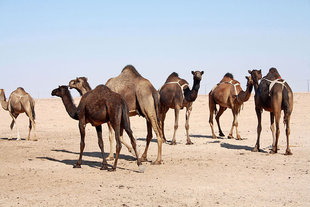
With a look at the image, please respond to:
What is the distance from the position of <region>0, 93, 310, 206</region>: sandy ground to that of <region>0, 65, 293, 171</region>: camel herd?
76 cm

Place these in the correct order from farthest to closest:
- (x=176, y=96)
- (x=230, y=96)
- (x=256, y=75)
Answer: (x=230, y=96) → (x=176, y=96) → (x=256, y=75)

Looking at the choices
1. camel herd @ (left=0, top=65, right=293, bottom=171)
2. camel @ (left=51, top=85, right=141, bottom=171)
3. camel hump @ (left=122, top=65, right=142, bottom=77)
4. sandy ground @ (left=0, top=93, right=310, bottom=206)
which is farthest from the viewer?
camel hump @ (left=122, top=65, right=142, bottom=77)

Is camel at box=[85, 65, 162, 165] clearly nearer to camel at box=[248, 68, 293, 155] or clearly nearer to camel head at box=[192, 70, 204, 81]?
camel head at box=[192, 70, 204, 81]

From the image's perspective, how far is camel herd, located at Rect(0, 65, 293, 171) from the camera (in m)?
10.6

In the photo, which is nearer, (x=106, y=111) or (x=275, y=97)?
(x=106, y=111)

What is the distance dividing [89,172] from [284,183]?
4.50 meters

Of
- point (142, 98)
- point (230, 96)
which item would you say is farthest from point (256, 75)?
point (142, 98)

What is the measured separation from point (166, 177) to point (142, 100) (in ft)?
8.73

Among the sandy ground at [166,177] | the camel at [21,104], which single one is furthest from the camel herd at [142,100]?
the sandy ground at [166,177]

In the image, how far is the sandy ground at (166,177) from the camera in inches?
308

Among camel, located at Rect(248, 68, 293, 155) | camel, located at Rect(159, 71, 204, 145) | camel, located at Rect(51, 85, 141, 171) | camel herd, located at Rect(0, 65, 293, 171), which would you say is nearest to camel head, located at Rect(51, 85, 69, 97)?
camel herd, located at Rect(0, 65, 293, 171)

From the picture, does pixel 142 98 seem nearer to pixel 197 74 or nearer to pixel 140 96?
pixel 140 96

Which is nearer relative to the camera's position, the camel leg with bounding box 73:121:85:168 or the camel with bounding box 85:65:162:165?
the camel leg with bounding box 73:121:85:168

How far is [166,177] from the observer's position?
9.88 m
